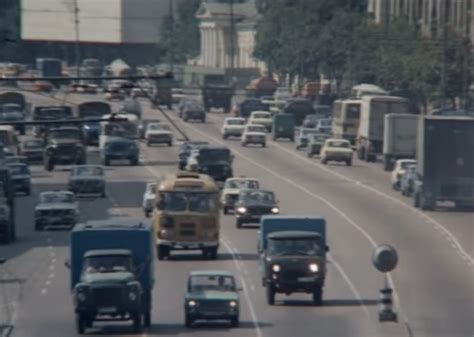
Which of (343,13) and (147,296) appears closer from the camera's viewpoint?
(147,296)

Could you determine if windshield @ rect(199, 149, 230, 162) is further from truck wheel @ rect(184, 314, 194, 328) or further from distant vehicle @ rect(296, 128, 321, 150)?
truck wheel @ rect(184, 314, 194, 328)

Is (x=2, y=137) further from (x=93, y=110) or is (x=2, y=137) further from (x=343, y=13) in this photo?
(x=343, y=13)

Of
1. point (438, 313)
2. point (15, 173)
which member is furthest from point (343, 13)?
point (438, 313)

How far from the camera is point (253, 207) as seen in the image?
5994cm

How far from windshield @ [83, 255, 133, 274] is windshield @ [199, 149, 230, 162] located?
35.0 meters

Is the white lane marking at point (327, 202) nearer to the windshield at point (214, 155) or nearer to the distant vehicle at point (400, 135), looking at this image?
the windshield at point (214, 155)

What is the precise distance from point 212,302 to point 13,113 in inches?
2396

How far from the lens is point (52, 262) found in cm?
5234

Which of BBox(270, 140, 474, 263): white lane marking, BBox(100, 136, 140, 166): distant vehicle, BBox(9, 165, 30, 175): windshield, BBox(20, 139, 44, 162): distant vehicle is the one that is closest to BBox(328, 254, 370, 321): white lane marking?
BBox(270, 140, 474, 263): white lane marking

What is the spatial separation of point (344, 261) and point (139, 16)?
3451 inches

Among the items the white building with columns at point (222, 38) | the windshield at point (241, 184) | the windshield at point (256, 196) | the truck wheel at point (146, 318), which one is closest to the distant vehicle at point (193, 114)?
the windshield at point (241, 184)

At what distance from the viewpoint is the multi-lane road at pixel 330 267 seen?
131ft

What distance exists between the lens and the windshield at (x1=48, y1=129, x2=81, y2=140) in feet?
275

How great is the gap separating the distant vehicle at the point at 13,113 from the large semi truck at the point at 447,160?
33136 millimetres
